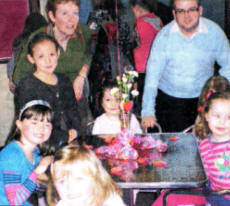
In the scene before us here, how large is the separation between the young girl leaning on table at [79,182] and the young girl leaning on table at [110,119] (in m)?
1.03

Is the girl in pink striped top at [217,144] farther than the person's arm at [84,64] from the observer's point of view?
No

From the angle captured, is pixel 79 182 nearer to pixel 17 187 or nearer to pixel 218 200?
pixel 17 187

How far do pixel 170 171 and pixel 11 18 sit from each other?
5.83 feet

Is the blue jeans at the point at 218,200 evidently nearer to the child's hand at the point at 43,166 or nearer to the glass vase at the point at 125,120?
Answer: the glass vase at the point at 125,120

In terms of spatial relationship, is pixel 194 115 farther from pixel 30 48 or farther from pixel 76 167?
pixel 76 167

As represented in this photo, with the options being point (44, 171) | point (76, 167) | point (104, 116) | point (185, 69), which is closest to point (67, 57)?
point (104, 116)

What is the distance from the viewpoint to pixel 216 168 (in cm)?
209

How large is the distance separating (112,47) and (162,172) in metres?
1.43

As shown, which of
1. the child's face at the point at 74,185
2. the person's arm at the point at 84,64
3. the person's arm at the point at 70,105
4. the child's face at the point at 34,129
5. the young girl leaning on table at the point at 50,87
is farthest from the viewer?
the person's arm at the point at 84,64

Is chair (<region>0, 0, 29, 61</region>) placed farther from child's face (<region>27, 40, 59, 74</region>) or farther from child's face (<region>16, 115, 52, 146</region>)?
child's face (<region>16, 115, 52, 146</region>)

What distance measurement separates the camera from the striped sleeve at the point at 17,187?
186cm

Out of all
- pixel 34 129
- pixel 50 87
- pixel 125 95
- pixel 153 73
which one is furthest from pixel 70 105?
pixel 125 95

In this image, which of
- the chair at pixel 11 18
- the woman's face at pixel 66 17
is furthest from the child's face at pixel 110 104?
the chair at pixel 11 18

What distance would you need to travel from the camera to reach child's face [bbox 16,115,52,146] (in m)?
2.13
